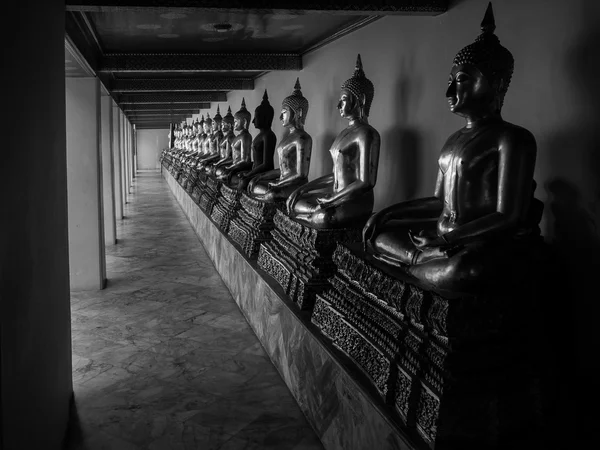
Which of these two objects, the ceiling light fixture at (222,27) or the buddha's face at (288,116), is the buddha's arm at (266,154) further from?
the ceiling light fixture at (222,27)

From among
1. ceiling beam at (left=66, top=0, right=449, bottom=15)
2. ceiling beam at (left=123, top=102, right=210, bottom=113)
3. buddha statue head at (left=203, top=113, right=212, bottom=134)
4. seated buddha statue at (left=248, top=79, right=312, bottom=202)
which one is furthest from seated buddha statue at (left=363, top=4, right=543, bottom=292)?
ceiling beam at (left=123, top=102, right=210, bottom=113)

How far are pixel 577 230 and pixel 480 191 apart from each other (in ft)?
1.56

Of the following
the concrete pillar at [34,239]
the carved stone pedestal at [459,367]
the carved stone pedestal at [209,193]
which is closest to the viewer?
the concrete pillar at [34,239]

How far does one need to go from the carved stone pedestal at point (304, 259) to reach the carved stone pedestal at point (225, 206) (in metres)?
2.02

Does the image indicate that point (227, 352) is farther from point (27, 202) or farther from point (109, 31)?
point (109, 31)

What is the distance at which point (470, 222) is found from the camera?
2.43 meters

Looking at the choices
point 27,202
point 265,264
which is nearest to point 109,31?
point 265,264

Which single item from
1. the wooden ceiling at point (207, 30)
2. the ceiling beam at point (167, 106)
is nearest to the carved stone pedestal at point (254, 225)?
the wooden ceiling at point (207, 30)

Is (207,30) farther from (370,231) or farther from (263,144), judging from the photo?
(370,231)

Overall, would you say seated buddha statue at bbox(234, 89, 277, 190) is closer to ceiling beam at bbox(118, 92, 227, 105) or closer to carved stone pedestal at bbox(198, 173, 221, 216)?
carved stone pedestal at bbox(198, 173, 221, 216)

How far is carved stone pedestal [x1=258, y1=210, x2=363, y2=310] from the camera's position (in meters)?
3.45

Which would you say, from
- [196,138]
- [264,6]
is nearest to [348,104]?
[264,6]

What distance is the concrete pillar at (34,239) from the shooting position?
174 cm

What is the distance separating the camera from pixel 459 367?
80.3 inches
